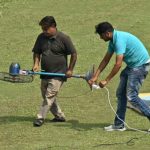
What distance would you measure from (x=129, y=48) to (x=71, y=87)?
13.5 ft

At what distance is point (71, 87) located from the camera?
43.1ft

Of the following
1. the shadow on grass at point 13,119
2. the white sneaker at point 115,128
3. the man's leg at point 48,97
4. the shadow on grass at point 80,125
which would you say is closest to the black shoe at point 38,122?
the man's leg at point 48,97

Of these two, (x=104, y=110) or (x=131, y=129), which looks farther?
(x=104, y=110)

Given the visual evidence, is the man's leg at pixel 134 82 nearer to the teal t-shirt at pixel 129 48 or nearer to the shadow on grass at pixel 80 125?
the teal t-shirt at pixel 129 48

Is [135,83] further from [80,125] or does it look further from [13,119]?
[13,119]

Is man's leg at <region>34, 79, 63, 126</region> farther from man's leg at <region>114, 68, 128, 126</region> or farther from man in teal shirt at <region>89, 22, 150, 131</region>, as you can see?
man's leg at <region>114, 68, 128, 126</region>

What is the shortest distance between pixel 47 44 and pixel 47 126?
136cm

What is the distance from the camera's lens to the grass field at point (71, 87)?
29.9ft

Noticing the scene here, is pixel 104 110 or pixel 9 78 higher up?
pixel 9 78

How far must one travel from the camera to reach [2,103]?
11.8 metres

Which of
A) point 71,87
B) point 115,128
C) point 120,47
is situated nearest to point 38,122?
point 115,128

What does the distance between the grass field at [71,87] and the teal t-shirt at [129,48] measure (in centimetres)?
115

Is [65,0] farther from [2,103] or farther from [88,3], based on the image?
[2,103]

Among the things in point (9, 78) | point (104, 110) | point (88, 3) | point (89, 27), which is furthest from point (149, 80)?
point (88, 3)
